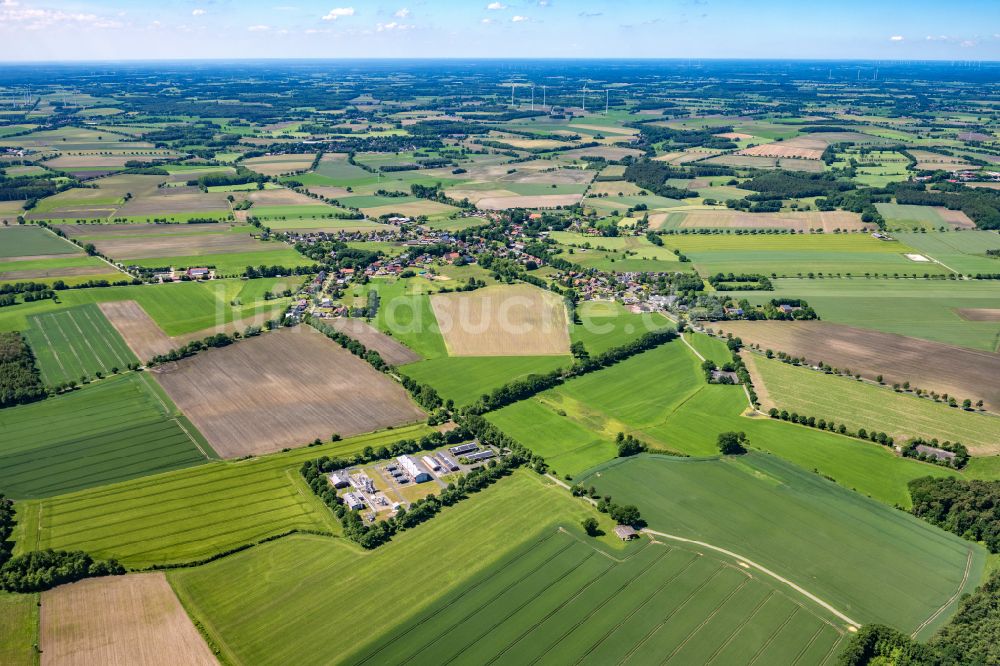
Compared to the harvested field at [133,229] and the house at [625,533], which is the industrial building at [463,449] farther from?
the harvested field at [133,229]

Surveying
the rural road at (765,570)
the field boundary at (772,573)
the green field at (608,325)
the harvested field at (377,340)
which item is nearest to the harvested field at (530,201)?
the green field at (608,325)

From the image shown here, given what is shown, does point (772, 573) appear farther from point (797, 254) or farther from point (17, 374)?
point (797, 254)

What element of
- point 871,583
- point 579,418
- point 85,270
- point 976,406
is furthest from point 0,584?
point 976,406

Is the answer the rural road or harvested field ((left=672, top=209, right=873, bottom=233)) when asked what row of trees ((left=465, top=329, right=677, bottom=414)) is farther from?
harvested field ((left=672, top=209, right=873, bottom=233))

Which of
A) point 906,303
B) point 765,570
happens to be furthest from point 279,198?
point 765,570

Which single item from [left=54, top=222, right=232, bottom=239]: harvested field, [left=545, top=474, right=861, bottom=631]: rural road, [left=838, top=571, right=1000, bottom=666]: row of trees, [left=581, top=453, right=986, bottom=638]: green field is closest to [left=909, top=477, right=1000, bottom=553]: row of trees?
[left=581, top=453, right=986, bottom=638]: green field

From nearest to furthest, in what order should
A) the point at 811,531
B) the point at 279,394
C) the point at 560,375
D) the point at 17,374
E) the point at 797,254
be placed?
the point at 811,531 → the point at 279,394 → the point at 17,374 → the point at 560,375 → the point at 797,254
